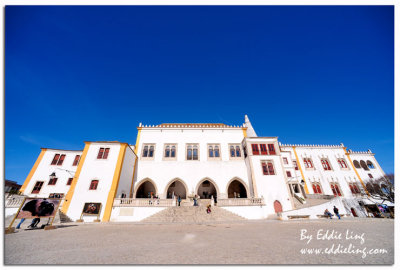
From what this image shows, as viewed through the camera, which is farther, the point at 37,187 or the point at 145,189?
the point at 145,189

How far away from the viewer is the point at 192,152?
2188 centimetres

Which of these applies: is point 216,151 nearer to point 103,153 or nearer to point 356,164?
point 103,153

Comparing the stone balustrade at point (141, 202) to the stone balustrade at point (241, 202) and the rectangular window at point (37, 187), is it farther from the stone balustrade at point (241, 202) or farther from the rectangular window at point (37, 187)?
the rectangular window at point (37, 187)

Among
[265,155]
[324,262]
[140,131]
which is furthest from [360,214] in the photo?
[140,131]

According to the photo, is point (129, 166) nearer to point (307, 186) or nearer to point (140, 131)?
point (140, 131)

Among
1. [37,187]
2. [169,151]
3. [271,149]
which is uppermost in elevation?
[169,151]

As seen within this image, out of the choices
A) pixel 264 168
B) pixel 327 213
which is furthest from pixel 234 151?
pixel 327 213

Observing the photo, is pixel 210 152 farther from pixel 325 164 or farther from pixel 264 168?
pixel 325 164

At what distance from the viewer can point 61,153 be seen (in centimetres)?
2153

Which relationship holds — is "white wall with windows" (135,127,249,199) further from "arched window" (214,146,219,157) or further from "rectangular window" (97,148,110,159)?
"rectangular window" (97,148,110,159)

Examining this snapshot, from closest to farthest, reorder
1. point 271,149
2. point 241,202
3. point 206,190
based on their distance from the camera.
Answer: point 241,202
point 271,149
point 206,190

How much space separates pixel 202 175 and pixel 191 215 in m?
7.03

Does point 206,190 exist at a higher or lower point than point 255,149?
lower

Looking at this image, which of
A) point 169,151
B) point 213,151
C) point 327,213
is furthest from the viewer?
point 213,151
